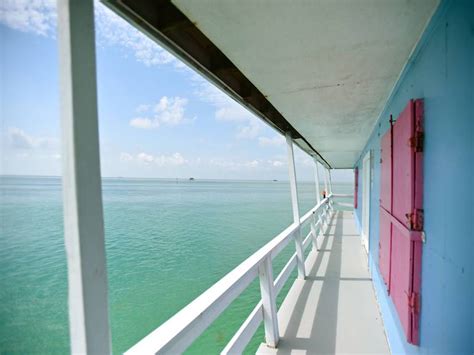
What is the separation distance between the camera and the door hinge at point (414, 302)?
1282 millimetres

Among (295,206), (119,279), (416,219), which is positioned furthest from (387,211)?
(119,279)

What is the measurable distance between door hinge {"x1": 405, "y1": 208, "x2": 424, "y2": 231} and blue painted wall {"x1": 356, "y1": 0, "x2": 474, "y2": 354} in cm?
5

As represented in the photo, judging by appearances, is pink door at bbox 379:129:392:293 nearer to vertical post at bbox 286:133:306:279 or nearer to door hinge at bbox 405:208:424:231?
door hinge at bbox 405:208:424:231

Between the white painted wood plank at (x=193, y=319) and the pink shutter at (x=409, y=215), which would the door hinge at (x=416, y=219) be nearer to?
the pink shutter at (x=409, y=215)

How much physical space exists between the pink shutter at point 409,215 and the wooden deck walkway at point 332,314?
898mm

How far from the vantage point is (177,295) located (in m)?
3.88

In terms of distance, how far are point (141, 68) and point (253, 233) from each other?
7.48 metres

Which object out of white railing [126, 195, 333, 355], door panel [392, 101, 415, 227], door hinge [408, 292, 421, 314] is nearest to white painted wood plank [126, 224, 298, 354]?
white railing [126, 195, 333, 355]

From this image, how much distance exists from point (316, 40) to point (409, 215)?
3.38 ft

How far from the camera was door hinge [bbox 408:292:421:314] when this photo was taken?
1282 millimetres

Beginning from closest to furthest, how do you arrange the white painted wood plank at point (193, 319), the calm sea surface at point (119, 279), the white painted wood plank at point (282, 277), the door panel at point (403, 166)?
the white painted wood plank at point (193, 319) < the calm sea surface at point (119, 279) < the door panel at point (403, 166) < the white painted wood plank at point (282, 277)

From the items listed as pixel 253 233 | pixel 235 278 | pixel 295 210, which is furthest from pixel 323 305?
pixel 253 233

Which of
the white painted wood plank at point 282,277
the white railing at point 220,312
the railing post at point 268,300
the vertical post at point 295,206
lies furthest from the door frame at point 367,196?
the railing post at point 268,300

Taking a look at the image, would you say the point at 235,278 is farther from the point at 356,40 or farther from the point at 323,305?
the point at 323,305
